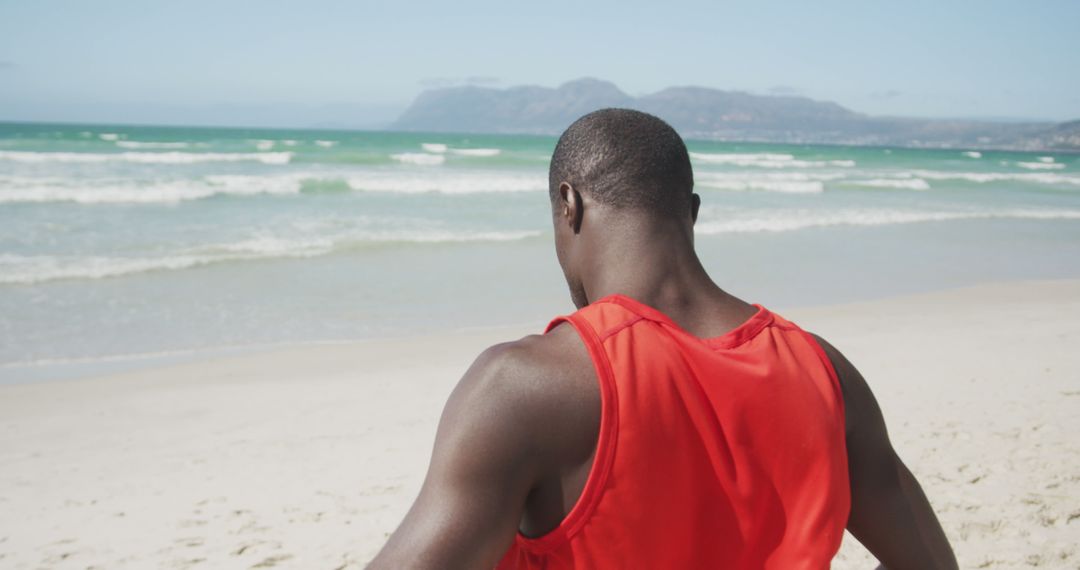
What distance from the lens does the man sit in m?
1.13

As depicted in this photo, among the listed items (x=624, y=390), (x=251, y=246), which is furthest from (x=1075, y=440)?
(x=251, y=246)

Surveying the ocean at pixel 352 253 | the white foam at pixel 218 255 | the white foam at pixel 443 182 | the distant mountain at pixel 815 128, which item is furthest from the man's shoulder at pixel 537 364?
the distant mountain at pixel 815 128

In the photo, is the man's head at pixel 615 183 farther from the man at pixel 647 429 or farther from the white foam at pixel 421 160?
the white foam at pixel 421 160

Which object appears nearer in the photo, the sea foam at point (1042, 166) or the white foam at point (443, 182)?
the white foam at point (443, 182)

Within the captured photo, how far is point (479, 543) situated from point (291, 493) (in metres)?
3.64

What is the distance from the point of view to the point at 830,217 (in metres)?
19.2

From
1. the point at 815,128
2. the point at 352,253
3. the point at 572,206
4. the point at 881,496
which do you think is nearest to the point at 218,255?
the point at 352,253

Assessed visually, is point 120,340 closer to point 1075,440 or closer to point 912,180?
point 1075,440

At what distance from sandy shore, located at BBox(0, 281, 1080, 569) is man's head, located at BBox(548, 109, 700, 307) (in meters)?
2.73

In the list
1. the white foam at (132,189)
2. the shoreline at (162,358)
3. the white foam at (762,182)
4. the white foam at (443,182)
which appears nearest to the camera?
the shoreline at (162,358)

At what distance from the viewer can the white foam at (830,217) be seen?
1680cm

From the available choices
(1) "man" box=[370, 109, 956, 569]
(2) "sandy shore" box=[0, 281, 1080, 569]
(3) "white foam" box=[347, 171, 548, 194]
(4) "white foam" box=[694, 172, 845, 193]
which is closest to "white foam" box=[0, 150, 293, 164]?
(3) "white foam" box=[347, 171, 548, 194]

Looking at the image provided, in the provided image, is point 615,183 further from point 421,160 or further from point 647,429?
point 421,160

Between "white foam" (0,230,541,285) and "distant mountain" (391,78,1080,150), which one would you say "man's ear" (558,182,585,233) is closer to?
"white foam" (0,230,541,285)
